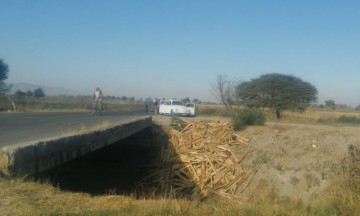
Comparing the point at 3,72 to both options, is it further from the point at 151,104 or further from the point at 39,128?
the point at 39,128

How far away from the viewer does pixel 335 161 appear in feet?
75.7

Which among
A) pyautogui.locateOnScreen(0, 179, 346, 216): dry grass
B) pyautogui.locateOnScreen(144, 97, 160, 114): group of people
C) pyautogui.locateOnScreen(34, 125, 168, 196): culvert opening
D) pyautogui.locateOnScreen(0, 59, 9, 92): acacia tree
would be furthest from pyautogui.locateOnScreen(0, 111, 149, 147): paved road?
pyautogui.locateOnScreen(0, 59, 9, 92): acacia tree

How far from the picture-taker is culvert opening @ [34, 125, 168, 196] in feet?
45.9

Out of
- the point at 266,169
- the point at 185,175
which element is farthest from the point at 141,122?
the point at 266,169

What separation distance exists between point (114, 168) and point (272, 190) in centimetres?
743

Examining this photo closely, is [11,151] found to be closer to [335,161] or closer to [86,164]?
[86,164]

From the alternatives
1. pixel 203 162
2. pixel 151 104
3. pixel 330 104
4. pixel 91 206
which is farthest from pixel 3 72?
pixel 330 104

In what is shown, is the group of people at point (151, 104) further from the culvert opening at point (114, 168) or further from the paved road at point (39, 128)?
the paved road at point (39, 128)

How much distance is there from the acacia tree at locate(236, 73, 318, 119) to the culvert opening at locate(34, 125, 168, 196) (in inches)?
1074

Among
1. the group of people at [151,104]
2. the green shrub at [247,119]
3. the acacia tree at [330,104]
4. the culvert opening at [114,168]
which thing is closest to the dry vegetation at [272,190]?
the green shrub at [247,119]

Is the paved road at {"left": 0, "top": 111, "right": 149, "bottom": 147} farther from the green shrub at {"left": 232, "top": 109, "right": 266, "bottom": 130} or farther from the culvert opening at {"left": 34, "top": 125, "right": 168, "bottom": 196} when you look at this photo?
the green shrub at {"left": 232, "top": 109, "right": 266, "bottom": 130}

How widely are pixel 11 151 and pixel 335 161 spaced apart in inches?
707

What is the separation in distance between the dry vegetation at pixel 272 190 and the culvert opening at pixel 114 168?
1.88 m

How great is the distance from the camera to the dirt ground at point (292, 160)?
21.4 m
